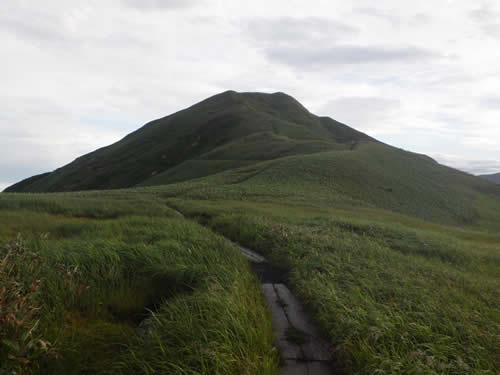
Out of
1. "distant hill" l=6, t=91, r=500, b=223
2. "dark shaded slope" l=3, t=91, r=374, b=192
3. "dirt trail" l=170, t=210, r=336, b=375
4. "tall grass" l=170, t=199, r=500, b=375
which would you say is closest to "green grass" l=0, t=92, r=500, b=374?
"tall grass" l=170, t=199, r=500, b=375

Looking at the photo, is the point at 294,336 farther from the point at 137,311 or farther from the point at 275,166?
the point at 275,166

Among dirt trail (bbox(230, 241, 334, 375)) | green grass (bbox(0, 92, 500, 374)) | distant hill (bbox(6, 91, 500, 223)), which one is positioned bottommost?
dirt trail (bbox(230, 241, 334, 375))

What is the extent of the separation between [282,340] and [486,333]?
3.09 metres

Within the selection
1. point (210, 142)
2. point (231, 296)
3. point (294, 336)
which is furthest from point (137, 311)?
point (210, 142)

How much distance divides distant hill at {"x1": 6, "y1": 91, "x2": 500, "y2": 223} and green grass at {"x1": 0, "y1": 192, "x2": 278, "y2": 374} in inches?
860

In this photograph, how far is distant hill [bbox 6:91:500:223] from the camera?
4091 cm

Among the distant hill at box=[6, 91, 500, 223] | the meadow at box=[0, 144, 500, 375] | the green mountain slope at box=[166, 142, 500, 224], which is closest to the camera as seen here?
the meadow at box=[0, 144, 500, 375]

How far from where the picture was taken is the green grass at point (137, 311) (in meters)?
3.92

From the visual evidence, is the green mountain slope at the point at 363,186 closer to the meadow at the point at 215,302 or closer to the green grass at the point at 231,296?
the green grass at the point at 231,296

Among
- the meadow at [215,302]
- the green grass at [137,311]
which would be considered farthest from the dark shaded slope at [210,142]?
the green grass at [137,311]

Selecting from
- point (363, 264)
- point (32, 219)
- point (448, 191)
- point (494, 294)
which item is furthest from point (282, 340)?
point (448, 191)

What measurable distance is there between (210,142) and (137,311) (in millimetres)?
99764

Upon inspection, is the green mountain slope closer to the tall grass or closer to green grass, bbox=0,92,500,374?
green grass, bbox=0,92,500,374

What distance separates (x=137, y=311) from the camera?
5.83 m
